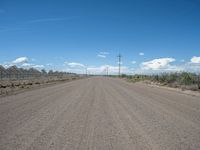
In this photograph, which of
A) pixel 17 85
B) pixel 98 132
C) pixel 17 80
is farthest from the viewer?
pixel 17 80

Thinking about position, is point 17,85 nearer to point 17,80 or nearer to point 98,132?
point 17,80

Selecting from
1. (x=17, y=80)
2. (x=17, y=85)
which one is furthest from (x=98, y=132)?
(x=17, y=80)

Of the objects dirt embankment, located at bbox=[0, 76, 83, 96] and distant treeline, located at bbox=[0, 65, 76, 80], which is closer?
dirt embankment, located at bbox=[0, 76, 83, 96]

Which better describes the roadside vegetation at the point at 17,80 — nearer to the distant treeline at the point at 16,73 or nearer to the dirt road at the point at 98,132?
the distant treeline at the point at 16,73

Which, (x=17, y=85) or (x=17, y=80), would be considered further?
(x=17, y=80)

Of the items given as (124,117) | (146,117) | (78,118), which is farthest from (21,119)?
(146,117)

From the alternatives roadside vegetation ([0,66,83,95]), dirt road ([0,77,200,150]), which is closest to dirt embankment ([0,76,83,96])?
roadside vegetation ([0,66,83,95])

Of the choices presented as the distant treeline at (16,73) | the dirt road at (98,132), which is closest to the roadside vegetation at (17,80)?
the distant treeline at (16,73)

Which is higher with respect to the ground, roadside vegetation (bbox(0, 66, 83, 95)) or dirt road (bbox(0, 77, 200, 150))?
roadside vegetation (bbox(0, 66, 83, 95))

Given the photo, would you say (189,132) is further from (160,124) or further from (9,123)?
(9,123)

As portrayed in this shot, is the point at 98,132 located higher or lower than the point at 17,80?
lower

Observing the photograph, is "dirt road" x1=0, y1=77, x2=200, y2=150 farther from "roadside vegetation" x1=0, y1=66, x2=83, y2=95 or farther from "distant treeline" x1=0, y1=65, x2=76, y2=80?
"distant treeline" x1=0, y1=65, x2=76, y2=80

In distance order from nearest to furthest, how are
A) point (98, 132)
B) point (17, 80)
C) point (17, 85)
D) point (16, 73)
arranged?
1. point (98, 132)
2. point (17, 85)
3. point (17, 80)
4. point (16, 73)

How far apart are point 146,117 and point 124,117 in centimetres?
87
